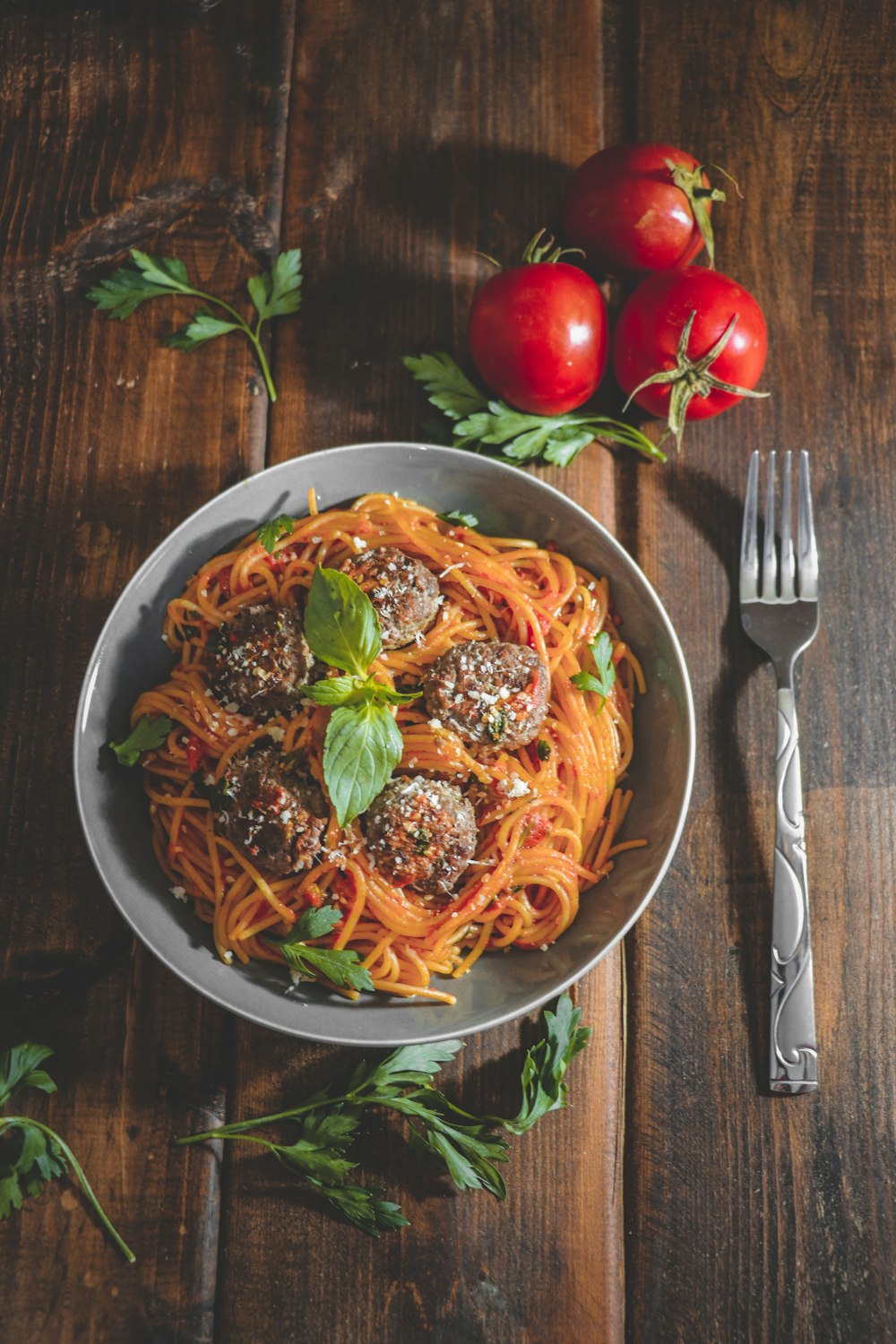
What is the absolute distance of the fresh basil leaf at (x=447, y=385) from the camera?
329 centimetres

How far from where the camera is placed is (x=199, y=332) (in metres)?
3.43

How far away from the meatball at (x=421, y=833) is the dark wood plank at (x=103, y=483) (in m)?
0.91

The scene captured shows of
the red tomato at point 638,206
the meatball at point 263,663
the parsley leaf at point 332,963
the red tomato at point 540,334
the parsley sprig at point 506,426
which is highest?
the red tomato at point 638,206

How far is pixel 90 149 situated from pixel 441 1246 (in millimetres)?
3839

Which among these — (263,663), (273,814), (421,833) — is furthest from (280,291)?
(421,833)

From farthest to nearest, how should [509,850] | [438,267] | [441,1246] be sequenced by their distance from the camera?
[438,267] → [441,1246] → [509,850]

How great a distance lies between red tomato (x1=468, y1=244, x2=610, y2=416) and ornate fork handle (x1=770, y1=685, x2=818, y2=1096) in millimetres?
1216

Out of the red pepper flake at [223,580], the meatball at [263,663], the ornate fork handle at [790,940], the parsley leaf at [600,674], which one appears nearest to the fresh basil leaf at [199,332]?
the red pepper flake at [223,580]

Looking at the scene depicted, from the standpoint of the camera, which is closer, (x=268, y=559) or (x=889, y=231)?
(x=268, y=559)

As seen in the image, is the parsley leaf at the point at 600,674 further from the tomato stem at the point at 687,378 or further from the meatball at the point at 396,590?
the tomato stem at the point at 687,378

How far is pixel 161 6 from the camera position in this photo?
3.68 meters

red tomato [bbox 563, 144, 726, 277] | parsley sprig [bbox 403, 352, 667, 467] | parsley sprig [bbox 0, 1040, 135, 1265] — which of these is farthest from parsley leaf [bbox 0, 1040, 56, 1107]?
red tomato [bbox 563, 144, 726, 277]

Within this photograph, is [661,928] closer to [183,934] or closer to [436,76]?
[183,934]

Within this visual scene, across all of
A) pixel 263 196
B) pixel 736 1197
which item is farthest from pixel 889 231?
pixel 736 1197
